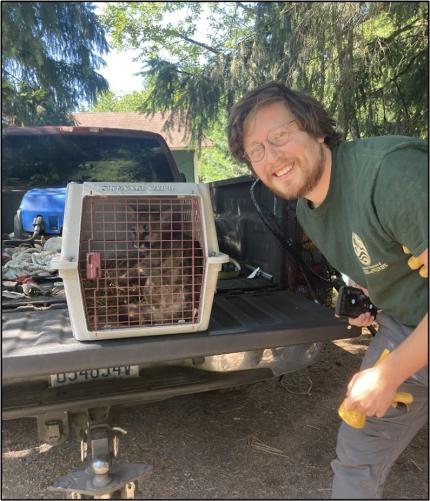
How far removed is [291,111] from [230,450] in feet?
6.75

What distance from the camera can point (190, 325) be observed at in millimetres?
2160

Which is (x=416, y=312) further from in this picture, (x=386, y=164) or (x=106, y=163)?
(x=106, y=163)

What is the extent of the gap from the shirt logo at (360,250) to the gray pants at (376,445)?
0.48m

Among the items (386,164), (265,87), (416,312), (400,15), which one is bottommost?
(416,312)

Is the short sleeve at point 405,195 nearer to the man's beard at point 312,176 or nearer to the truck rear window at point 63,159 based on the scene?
the man's beard at point 312,176

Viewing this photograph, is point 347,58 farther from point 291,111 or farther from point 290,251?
point 291,111

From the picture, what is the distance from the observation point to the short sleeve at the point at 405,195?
1.49m

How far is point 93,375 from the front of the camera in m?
2.25

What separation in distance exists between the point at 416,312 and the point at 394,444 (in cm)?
52

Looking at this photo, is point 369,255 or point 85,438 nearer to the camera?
point 369,255

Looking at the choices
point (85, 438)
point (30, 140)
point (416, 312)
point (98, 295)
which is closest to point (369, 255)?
point (416, 312)

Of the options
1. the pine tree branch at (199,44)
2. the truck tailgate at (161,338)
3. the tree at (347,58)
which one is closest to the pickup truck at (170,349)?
the truck tailgate at (161,338)

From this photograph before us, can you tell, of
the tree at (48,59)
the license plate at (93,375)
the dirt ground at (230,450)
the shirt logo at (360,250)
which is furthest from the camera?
the tree at (48,59)

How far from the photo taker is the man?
61.8 inches
